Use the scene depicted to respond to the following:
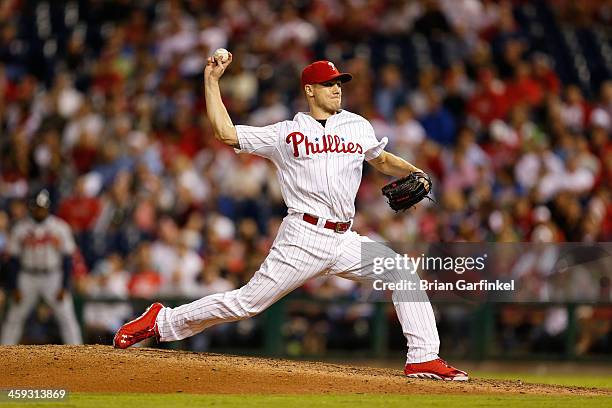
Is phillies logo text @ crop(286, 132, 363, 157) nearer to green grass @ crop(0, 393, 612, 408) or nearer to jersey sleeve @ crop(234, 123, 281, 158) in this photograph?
jersey sleeve @ crop(234, 123, 281, 158)

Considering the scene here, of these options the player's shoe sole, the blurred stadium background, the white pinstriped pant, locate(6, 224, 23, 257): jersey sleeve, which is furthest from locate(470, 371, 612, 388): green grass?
locate(6, 224, 23, 257): jersey sleeve

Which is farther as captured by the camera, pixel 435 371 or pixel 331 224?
pixel 435 371

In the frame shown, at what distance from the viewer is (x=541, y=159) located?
13.6 metres

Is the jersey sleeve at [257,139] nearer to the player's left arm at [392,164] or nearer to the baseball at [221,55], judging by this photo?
the baseball at [221,55]

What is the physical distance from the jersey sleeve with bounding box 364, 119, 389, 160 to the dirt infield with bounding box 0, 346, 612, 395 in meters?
1.36

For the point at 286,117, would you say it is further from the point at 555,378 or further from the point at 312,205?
the point at 312,205

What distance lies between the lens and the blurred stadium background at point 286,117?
1232 centimetres

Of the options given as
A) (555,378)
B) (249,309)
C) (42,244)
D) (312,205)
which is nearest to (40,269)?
(42,244)

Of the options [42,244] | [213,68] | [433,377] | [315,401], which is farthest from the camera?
[42,244]

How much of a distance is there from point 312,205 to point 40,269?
17.6 feet

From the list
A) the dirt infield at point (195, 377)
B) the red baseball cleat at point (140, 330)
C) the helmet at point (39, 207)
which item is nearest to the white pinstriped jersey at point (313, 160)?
the dirt infield at point (195, 377)

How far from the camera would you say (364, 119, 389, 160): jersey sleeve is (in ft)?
24.8

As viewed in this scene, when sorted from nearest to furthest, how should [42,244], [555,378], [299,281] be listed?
[299,281], [555,378], [42,244]

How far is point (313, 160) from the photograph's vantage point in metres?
7.36
